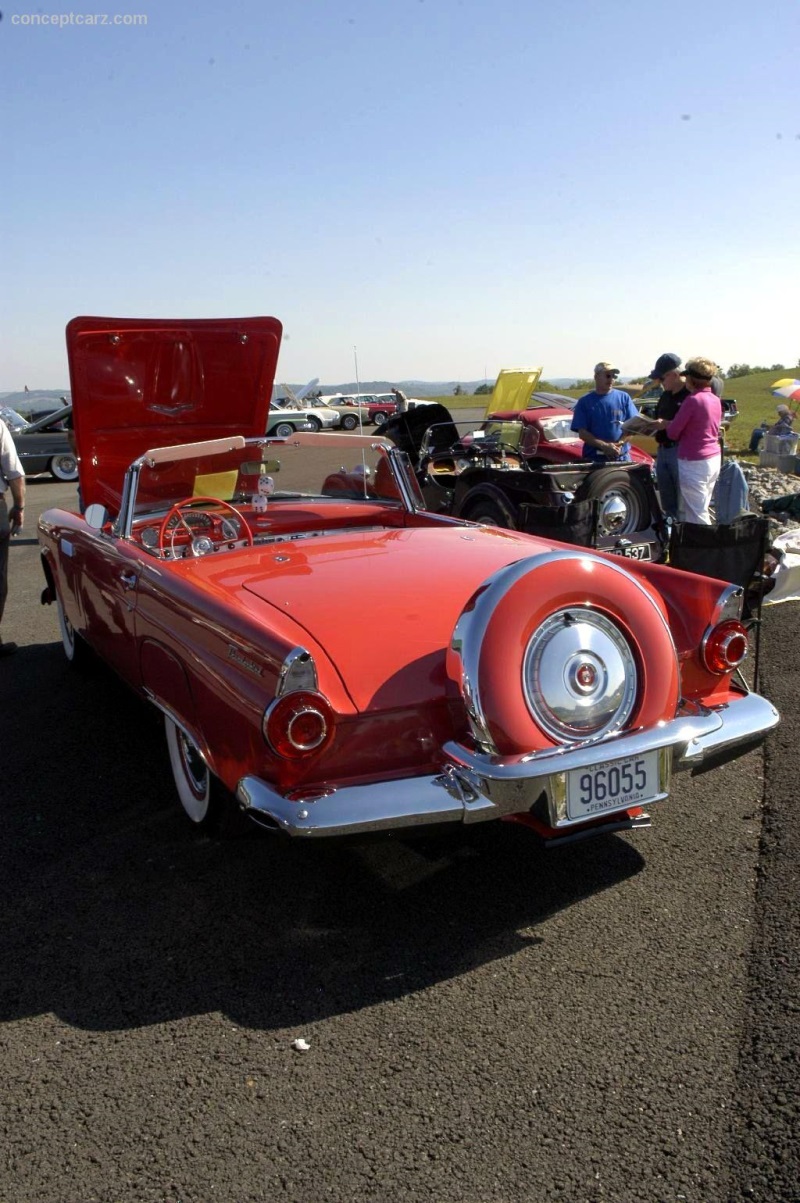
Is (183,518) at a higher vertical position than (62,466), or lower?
higher

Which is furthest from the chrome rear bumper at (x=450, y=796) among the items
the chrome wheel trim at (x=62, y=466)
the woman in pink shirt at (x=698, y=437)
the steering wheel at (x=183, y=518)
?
the chrome wheel trim at (x=62, y=466)

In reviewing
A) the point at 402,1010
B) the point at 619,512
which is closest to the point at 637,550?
the point at 619,512

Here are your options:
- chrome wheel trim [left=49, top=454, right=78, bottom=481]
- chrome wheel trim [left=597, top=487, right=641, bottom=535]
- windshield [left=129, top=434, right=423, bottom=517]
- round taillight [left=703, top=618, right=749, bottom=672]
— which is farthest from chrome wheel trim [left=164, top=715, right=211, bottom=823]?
chrome wheel trim [left=49, top=454, right=78, bottom=481]

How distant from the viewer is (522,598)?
110 inches

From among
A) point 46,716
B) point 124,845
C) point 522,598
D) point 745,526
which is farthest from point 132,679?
point 745,526

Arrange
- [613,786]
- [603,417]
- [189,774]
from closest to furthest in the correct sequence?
1. [613,786]
2. [189,774]
3. [603,417]

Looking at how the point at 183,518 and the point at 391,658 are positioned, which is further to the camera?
the point at 183,518

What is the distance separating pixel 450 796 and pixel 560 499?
5.52 metres

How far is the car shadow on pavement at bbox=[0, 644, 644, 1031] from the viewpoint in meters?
2.70

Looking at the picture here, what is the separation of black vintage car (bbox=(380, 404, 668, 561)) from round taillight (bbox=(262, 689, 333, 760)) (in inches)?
171

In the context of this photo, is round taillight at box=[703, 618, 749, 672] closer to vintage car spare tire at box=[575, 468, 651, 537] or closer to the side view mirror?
the side view mirror

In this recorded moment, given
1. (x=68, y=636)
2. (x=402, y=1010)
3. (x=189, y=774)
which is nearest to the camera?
(x=402, y=1010)

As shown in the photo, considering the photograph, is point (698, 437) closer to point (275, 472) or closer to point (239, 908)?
point (275, 472)

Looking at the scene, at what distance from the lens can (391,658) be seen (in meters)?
3.01
